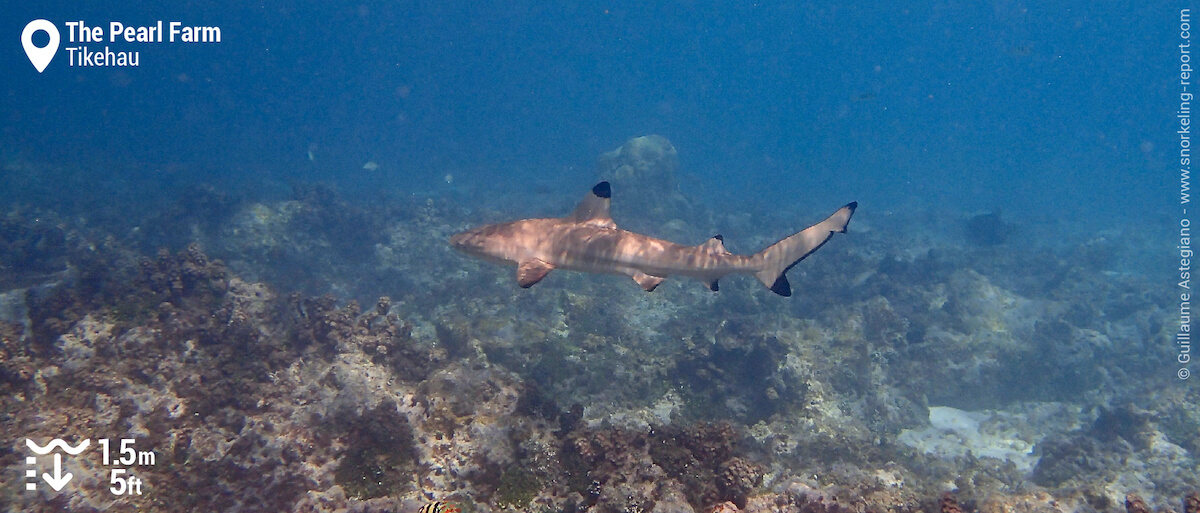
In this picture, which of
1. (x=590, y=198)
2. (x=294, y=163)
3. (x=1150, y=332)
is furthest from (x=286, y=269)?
(x=294, y=163)

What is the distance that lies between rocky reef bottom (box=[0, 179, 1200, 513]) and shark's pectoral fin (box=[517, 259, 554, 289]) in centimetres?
195

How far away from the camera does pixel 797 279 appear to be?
19125 mm

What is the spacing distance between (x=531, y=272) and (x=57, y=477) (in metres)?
5.60

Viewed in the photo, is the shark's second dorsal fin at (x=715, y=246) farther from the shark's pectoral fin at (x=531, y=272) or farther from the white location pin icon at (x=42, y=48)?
the white location pin icon at (x=42, y=48)

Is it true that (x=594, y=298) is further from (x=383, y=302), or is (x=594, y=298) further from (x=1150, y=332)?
(x=1150, y=332)

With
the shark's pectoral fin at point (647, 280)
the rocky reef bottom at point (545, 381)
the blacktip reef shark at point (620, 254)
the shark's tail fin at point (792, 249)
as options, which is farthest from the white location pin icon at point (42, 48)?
the shark's tail fin at point (792, 249)

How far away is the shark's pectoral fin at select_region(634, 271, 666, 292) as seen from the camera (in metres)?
7.00

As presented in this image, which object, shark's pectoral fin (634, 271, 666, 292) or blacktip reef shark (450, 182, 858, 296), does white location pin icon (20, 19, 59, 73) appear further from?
shark's pectoral fin (634, 271, 666, 292)

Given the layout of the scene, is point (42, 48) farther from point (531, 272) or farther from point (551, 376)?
Result: point (531, 272)

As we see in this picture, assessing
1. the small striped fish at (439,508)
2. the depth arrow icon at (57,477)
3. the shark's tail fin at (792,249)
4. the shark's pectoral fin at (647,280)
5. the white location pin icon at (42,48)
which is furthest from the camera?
the white location pin icon at (42,48)

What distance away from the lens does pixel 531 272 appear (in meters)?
6.75

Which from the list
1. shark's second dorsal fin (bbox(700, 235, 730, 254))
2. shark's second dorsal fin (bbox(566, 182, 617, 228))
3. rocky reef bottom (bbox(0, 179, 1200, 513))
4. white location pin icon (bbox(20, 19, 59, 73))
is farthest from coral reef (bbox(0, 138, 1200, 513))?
white location pin icon (bbox(20, 19, 59, 73))

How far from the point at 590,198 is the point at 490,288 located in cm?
1009

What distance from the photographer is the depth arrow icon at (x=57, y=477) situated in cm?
521
